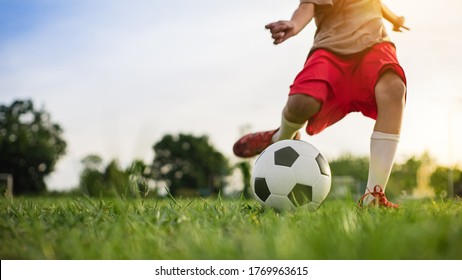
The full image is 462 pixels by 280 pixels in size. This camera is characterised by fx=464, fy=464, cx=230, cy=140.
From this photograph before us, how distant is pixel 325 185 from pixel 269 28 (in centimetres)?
96

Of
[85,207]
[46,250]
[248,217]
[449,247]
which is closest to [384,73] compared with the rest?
[248,217]

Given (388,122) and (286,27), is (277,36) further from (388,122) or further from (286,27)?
(388,122)

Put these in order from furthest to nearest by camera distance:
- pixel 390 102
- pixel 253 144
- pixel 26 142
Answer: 1. pixel 26 142
2. pixel 253 144
3. pixel 390 102

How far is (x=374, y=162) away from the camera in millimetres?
2965

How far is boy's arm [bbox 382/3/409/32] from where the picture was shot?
3476 millimetres

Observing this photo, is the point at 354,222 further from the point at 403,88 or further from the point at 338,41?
the point at 338,41

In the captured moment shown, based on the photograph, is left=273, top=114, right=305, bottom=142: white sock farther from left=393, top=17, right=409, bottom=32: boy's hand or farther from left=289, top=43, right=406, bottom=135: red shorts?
left=393, top=17, right=409, bottom=32: boy's hand

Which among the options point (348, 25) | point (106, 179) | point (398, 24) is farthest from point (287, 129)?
point (106, 179)

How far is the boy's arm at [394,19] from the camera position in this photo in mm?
3476

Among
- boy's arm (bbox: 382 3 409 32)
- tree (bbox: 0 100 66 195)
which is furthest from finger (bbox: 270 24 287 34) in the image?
tree (bbox: 0 100 66 195)

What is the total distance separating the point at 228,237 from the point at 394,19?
98.5 inches

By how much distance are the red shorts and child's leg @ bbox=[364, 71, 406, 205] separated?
0.24 ft

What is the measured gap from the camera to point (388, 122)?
2.96 metres

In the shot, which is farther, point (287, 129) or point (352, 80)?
point (287, 129)
